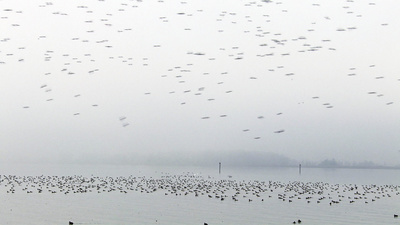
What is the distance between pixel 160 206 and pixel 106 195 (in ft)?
46.5

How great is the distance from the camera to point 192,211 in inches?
1900

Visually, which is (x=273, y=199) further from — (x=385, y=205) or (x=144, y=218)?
(x=144, y=218)

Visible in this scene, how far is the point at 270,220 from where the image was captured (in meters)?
44.1

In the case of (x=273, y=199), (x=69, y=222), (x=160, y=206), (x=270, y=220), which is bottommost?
(x=273, y=199)

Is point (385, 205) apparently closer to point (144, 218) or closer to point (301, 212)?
point (301, 212)

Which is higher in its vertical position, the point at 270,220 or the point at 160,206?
the point at 270,220

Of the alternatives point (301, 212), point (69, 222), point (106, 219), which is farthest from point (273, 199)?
point (69, 222)

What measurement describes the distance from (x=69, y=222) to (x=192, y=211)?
1316cm

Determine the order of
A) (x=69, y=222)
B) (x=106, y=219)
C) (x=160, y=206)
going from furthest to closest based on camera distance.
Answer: (x=160, y=206), (x=106, y=219), (x=69, y=222)

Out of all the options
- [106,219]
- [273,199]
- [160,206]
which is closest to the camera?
[106,219]

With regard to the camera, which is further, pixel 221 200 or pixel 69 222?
pixel 221 200

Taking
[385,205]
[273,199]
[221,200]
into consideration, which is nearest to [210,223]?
[221,200]

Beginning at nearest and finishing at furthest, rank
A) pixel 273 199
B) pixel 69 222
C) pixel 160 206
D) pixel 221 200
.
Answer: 1. pixel 69 222
2. pixel 160 206
3. pixel 221 200
4. pixel 273 199

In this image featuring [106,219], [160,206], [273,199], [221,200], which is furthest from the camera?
[273,199]
